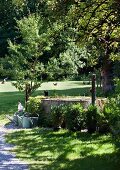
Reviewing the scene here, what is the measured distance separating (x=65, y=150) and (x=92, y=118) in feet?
10.1

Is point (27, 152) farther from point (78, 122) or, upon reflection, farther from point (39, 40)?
point (39, 40)

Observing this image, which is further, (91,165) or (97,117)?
(97,117)

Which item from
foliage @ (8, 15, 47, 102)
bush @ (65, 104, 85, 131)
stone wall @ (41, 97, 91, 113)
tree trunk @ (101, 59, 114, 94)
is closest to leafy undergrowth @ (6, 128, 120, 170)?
bush @ (65, 104, 85, 131)

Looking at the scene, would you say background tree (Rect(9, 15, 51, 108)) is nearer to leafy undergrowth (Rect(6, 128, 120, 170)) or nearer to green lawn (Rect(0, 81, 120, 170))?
green lawn (Rect(0, 81, 120, 170))

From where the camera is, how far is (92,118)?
16.6 m

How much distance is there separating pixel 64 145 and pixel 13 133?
3407 mm

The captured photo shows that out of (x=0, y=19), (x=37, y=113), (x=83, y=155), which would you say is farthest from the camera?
(x=0, y=19)

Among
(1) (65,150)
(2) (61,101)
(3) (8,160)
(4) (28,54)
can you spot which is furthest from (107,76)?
(3) (8,160)

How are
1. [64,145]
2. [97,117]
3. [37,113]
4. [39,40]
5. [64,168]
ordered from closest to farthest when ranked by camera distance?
[64,168], [64,145], [97,117], [37,113], [39,40]

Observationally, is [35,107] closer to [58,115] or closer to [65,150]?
[58,115]

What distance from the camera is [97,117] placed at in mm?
16359

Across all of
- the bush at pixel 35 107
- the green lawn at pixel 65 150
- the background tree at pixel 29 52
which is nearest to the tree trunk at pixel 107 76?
the background tree at pixel 29 52

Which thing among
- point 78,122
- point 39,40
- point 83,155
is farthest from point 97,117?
point 39,40

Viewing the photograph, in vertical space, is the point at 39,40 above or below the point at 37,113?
above
